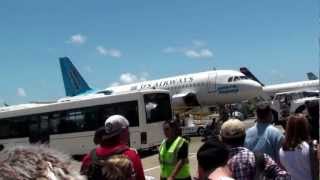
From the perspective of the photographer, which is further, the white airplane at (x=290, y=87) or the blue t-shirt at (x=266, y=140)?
the white airplane at (x=290, y=87)

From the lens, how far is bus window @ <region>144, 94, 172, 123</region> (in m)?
25.7

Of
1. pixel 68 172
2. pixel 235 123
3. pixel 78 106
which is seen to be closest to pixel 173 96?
pixel 78 106

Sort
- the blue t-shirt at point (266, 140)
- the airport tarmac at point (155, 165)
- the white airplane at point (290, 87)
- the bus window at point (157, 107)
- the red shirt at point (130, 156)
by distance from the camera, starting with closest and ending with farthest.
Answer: the red shirt at point (130, 156)
the blue t-shirt at point (266, 140)
the airport tarmac at point (155, 165)
the bus window at point (157, 107)
the white airplane at point (290, 87)

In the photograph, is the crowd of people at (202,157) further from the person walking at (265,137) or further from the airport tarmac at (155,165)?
the airport tarmac at (155,165)

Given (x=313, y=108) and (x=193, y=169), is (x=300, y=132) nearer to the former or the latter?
(x=313, y=108)

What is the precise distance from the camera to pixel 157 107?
2653 cm

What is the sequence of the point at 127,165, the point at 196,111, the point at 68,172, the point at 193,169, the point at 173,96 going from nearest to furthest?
1. the point at 68,172
2. the point at 127,165
3. the point at 193,169
4. the point at 173,96
5. the point at 196,111

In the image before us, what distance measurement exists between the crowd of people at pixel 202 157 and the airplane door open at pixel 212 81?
1111 inches

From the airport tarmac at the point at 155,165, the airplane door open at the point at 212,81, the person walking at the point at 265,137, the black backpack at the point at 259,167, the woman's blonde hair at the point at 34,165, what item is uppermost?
the airplane door open at the point at 212,81

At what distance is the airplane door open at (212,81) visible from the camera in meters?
35.9

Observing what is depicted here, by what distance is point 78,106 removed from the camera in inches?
1042

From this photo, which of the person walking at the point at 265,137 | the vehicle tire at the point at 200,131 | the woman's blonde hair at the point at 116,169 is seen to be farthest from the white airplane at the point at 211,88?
the woman's blonde hair at the point at 116,169

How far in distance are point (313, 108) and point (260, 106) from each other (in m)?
1.00

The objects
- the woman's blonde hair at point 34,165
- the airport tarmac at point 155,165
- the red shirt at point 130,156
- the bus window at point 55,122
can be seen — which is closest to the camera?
the woman's blonde hair at point 34,165
